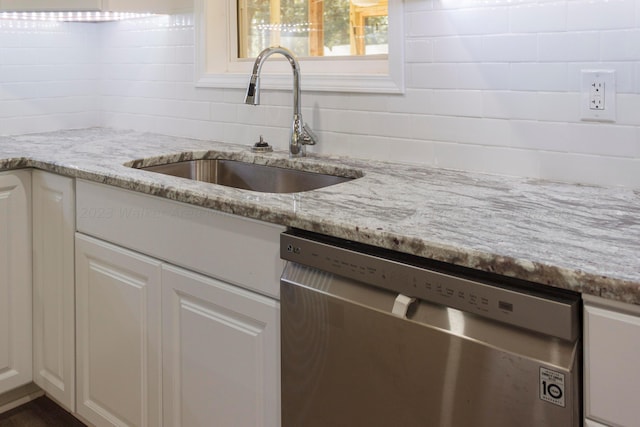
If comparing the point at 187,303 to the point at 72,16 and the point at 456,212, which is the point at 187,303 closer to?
the point at 456,212

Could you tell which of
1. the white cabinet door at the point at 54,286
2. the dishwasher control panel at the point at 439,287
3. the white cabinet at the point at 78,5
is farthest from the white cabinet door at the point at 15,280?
the dishwasher control panel at the point at 439,287

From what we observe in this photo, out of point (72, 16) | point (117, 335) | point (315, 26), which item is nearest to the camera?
point (117, 335)

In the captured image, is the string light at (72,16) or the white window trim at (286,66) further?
the string light at (72,16)

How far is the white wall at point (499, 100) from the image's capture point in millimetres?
1428

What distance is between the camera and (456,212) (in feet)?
3.97

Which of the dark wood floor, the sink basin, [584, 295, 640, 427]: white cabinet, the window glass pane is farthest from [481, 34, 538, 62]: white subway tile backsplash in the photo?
the dark wood floor

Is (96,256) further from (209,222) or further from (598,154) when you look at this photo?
(598,154)

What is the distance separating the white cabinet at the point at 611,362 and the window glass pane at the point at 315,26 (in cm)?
131

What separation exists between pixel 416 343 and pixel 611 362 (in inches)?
12.1

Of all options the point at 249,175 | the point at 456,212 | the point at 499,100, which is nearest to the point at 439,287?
the point at 456,212

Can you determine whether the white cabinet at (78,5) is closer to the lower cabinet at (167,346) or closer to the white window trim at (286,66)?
the white window trim at (286,66)

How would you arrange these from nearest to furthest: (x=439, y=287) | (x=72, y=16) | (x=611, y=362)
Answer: (x=611, y=362)
(x=439, y=287)
(x=72, y=16)

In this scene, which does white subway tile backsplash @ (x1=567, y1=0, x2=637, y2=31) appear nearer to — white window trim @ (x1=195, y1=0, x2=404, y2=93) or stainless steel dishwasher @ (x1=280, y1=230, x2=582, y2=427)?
white window trim @ (x1=195, y1=0, x2=404, y2=93)

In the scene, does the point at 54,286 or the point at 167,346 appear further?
the point at 54,286
